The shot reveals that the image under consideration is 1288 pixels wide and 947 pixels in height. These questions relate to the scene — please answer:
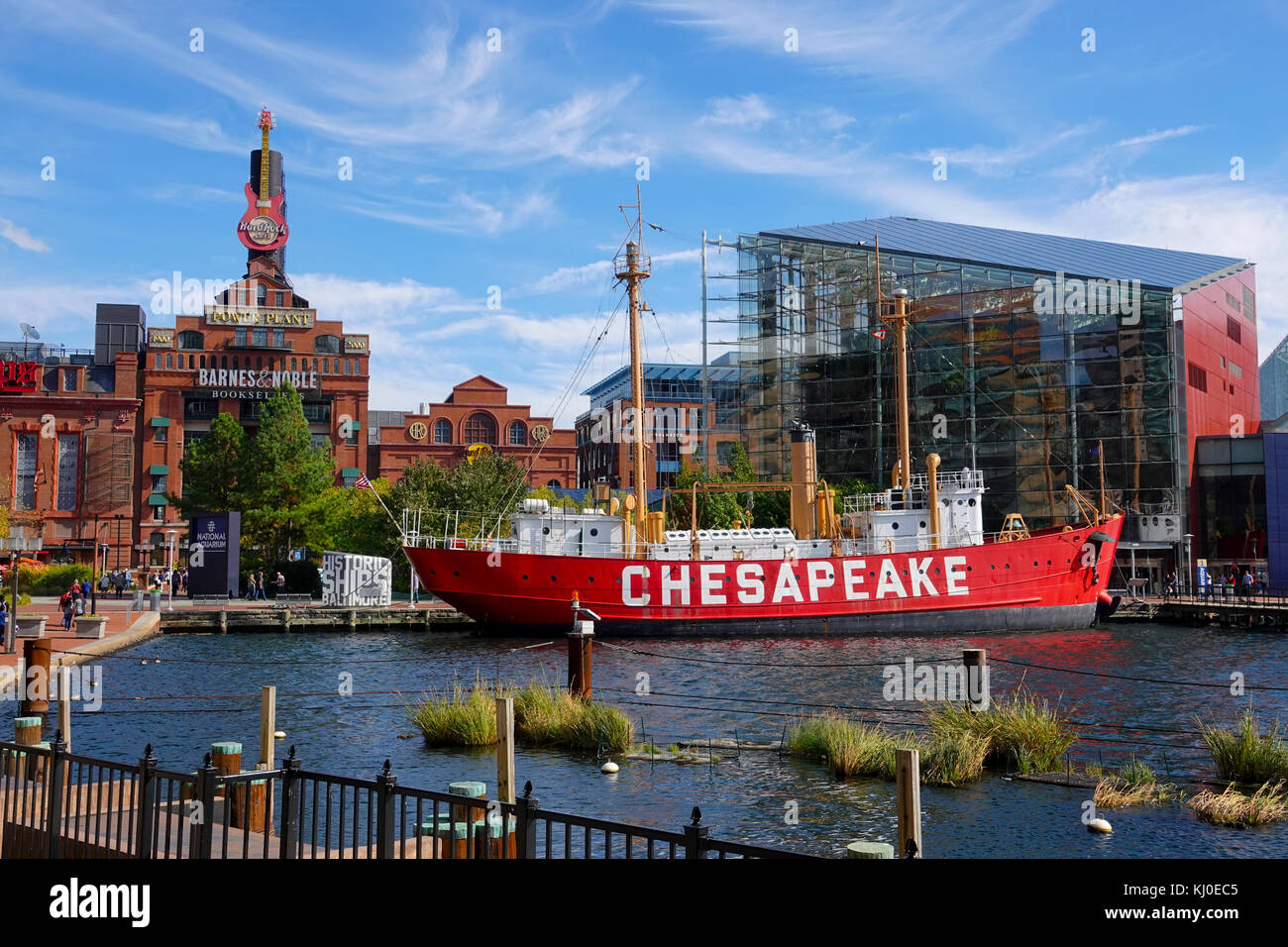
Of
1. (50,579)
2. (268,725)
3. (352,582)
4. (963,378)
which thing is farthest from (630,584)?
(50,579)

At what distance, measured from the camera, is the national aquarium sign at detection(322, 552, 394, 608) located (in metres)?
56.1

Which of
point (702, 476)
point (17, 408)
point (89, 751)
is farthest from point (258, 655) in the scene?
point (17, 408)

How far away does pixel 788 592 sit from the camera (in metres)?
45.8

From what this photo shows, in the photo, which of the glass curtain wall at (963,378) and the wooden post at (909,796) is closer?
the wooden post at (909,796)

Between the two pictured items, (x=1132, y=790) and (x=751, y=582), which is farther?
(x=751, y=582)

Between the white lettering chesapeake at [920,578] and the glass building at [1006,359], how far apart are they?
64.0 ft

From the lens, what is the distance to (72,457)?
284 feet

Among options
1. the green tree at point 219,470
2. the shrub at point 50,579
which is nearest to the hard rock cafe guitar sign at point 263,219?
the green tree at point 219,470

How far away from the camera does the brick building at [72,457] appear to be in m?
84.8

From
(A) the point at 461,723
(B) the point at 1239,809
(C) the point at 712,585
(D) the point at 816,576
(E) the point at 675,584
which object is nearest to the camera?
(B) the point at 1239,809

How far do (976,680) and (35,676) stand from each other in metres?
18.0

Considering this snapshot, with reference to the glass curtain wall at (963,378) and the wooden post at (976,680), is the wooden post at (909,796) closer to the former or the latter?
the wooden post at (976,680)

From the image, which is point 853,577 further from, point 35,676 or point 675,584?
point 35,676

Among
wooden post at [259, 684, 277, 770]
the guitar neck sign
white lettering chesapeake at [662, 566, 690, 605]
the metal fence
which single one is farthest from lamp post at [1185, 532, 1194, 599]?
the guitar neck sign
